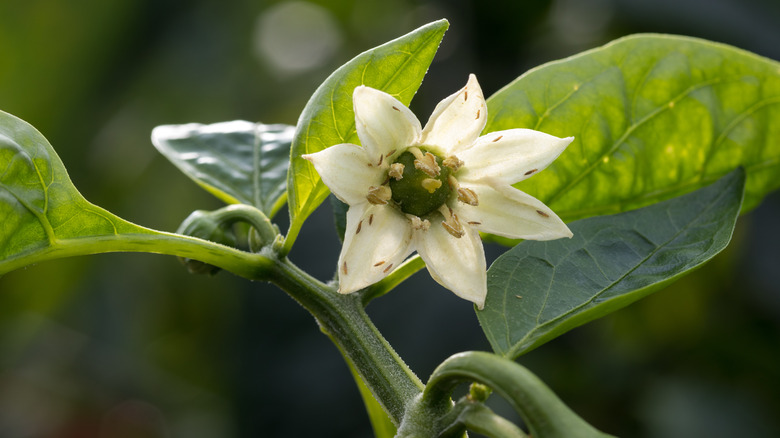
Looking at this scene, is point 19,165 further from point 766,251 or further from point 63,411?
point 63,411

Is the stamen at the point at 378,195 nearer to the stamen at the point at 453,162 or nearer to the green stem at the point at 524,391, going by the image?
the stamen at the point at 453,162

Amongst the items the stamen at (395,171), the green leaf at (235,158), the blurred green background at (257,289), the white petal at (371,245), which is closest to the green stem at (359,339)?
the white petal at (371,245)

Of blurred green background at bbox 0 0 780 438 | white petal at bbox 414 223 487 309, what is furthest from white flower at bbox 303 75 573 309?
blurred green background at bbox 0 0 780 438

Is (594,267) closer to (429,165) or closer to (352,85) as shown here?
(429,165)

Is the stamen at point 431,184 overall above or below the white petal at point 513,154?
below

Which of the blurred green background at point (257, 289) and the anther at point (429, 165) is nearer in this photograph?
the anther at point (429, 165)

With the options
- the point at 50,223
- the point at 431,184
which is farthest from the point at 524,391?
the point at 50,223
